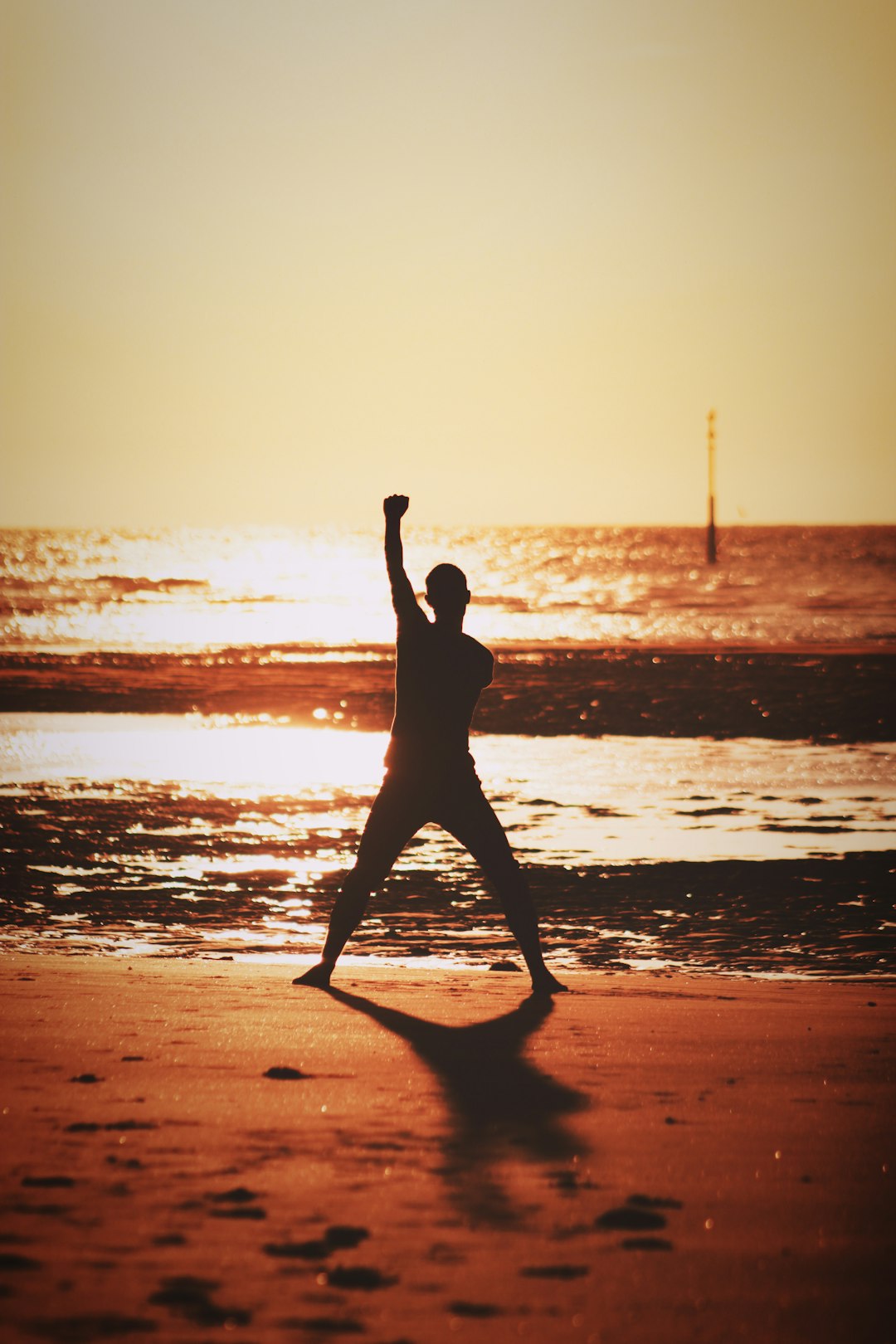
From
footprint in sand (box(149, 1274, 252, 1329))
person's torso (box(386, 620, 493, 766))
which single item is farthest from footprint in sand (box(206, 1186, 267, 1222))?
person's torso (box(386, 620, 493, 766))

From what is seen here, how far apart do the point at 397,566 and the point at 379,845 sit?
1.24m

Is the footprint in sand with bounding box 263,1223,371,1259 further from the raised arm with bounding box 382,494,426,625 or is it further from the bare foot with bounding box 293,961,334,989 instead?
the raised arm with bounding box 382,494,426,625

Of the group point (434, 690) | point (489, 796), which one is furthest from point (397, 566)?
point (489, 796)

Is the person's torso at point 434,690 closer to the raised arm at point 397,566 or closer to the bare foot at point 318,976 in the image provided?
the raised arm at point 397,566

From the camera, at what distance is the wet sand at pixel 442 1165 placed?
3234 mm

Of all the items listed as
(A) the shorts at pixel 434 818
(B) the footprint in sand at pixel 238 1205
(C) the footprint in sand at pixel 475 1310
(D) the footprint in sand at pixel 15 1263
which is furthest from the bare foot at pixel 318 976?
(C) the footprint in sand at pixel 475 1310

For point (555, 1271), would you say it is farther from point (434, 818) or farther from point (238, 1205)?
point (434, 818)

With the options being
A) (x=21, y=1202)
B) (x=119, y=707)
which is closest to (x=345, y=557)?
(x=119, y=707)

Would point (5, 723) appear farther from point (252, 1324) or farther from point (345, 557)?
point (345, 557)

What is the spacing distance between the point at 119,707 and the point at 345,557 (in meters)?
113

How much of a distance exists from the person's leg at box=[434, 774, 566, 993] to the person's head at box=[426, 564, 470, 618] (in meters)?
0.76

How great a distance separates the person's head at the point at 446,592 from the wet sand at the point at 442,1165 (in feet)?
5.55

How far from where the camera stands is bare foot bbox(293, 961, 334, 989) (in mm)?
6594

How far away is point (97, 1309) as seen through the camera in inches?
126
